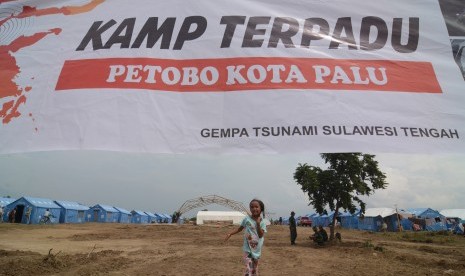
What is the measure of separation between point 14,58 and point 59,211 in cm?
3878

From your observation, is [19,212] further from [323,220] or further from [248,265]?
[323,220]

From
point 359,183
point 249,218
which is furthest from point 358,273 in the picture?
point 359,183

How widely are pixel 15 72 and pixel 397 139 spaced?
7.02 ft

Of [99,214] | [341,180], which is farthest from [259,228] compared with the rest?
[99,214]

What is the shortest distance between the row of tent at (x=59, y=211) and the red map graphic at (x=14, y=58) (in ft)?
114

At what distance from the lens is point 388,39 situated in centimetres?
185

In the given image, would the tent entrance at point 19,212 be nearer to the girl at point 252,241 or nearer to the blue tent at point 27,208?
the blue tent at point 27,208

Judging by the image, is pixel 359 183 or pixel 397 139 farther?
pixel 359 183

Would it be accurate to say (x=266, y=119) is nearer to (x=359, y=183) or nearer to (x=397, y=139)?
(x=397, y=139)

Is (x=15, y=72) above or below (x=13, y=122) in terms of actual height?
above

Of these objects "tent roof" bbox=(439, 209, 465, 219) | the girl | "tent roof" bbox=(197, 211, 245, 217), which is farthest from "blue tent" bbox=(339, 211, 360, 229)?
the girl

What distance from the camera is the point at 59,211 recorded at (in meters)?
35.5

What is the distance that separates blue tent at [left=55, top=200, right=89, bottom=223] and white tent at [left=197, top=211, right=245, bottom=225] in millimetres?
21984

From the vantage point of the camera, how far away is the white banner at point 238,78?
1.63 metres
